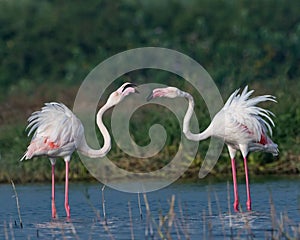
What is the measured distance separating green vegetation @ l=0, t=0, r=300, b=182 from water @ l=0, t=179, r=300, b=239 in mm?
4062

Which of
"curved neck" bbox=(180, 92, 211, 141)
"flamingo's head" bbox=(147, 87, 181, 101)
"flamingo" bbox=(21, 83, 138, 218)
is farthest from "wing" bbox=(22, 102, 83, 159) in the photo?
"curved neck" bbox=(180, 92, 211, 141)

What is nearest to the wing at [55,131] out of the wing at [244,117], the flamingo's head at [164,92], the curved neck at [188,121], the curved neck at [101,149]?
Answer: the curved neck at [101,149]

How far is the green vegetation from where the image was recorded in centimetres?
2166

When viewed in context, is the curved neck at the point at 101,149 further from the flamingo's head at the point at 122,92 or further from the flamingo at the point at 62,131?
the flamingo's head at the point at 122,92

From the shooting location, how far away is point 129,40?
2825cm

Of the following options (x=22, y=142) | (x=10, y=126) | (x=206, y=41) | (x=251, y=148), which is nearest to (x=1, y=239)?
(x=251, y=148)

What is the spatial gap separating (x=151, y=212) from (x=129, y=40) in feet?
54.4

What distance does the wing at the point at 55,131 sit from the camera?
39.9ft

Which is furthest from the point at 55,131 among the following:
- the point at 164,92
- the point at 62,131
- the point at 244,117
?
the point at 244,117

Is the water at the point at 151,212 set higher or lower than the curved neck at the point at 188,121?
lower

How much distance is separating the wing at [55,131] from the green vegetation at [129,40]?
5.52 m

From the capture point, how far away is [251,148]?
12.7 meters

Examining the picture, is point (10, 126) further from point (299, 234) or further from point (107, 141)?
point (299, 234)

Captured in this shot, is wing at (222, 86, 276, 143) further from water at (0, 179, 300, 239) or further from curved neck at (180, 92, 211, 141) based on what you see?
water at (0, 179, 300, 239)
